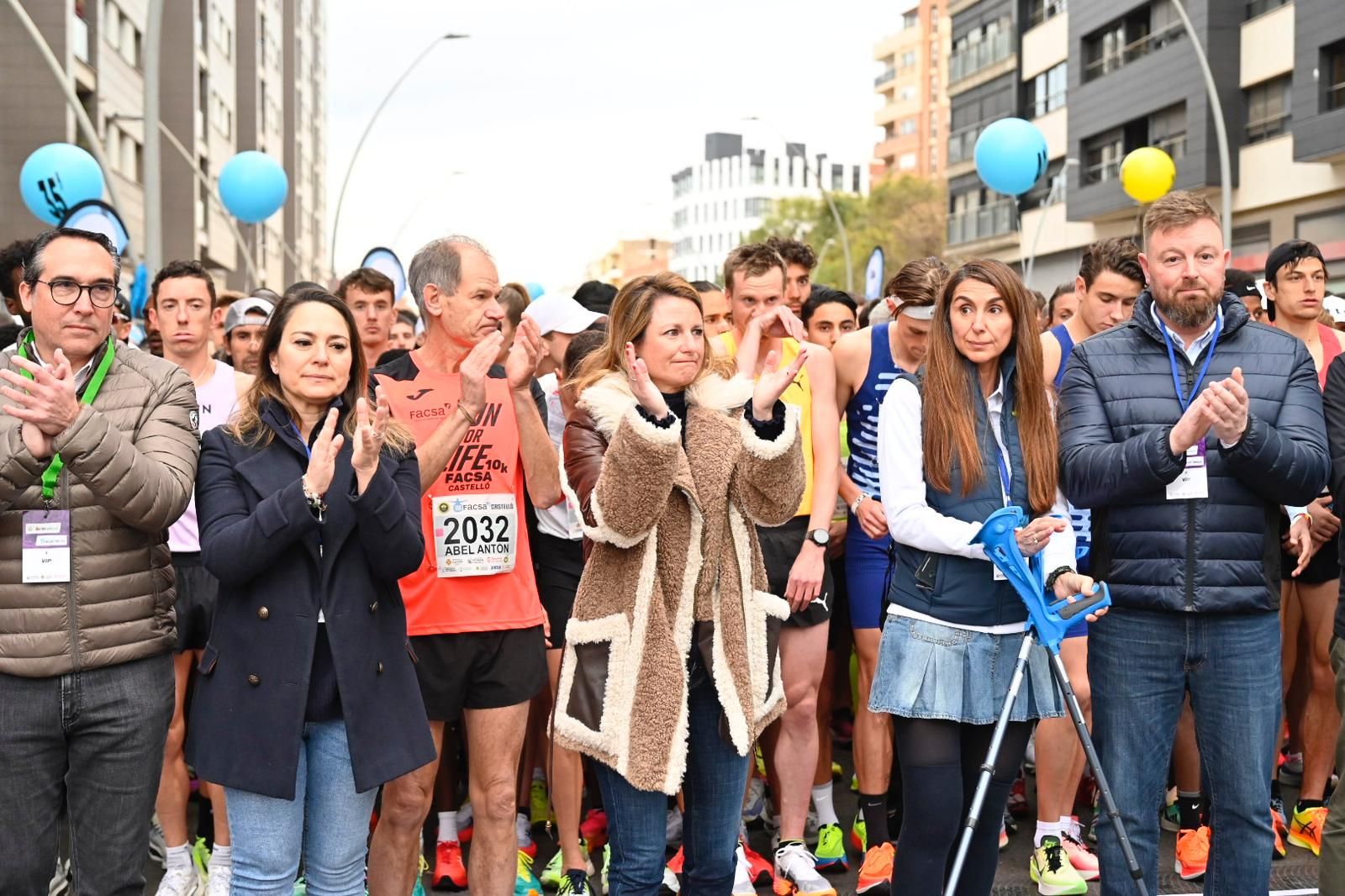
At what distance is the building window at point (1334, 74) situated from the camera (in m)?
27.0

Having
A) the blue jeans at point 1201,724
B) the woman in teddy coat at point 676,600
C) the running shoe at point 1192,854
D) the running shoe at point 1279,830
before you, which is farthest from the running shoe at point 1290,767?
the woman in teddy coat at point 676,600

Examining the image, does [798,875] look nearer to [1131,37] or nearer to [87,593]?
[87,593]

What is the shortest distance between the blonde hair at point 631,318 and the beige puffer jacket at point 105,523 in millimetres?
1266

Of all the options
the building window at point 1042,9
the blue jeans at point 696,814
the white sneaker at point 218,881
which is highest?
the building window at point 1042,9

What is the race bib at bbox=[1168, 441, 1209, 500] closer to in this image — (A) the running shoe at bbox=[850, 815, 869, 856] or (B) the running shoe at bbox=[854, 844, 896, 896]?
(B) the running shoe at bbox=[854, 844, 896, 896]

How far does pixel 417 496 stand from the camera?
424cm

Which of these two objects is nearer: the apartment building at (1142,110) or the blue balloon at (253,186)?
the blue balloon at (253,186)

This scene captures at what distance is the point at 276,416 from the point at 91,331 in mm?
588

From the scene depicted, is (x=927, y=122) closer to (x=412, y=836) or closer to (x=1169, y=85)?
(x=1169, y=85)

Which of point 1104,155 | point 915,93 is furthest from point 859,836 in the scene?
point 915,93

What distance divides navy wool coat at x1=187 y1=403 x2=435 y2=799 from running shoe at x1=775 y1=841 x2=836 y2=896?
2.08 metres

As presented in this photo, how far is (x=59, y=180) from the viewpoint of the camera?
43.6 feet

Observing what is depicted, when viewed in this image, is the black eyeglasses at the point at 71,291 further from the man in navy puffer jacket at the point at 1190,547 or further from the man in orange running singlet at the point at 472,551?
the man in navy puffer jacket at the point at 1190,547

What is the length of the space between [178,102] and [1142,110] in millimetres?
29746
